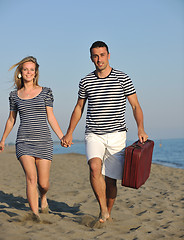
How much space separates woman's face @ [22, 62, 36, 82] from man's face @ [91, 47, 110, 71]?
953 millimetres

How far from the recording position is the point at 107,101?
401cm

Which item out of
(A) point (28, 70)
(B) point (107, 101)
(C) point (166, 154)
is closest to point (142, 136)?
(B) point (107, 101)

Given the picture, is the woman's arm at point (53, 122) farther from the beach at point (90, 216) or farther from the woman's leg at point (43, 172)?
the beach at point (90, 216)

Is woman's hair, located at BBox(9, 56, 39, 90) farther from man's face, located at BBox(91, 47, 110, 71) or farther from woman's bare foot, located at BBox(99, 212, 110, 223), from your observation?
woman's bare foot, located at BBox(99, 212, 110, 223)

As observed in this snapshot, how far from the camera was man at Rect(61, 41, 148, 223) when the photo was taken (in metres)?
4.00

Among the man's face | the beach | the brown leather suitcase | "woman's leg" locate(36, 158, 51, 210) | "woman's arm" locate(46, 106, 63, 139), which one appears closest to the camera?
the beach

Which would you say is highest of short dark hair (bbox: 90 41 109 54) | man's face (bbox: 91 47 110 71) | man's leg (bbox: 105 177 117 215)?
short dark hair (bbox: 90 41 109 54)

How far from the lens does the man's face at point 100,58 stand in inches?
159

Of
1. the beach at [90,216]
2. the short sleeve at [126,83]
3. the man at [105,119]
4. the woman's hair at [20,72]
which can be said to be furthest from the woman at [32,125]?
the short sleeve at [126,83]

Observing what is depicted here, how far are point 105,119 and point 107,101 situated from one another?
0.24 m

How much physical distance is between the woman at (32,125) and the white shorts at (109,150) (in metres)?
0.62

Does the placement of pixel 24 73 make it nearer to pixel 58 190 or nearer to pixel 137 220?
pixel 137 220

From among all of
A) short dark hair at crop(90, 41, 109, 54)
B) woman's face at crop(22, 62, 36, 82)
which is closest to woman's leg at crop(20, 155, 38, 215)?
woman's face at crop(22, 62, 36, 82)

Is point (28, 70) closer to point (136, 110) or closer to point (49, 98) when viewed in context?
point (49, 98)
